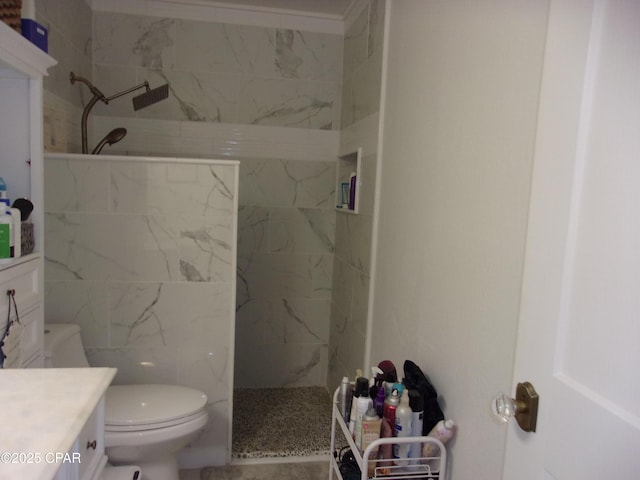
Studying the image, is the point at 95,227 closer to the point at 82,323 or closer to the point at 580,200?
the point at 82,323

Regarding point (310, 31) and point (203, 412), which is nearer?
point (203, 412)

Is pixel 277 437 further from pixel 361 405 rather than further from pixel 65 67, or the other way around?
pixel 65 67

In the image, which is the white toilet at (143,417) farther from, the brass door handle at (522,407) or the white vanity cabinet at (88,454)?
the brass door handle at (522,407)

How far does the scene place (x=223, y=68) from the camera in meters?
2.93

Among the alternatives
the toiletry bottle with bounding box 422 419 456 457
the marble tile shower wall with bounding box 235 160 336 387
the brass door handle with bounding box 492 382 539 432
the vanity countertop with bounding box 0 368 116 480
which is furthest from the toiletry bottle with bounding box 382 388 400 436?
the marble tile shower wall with bounding box 235 160 336 387

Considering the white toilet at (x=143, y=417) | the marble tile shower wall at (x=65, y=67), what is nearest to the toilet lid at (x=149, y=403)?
the white toilet at (x=143, y=417)

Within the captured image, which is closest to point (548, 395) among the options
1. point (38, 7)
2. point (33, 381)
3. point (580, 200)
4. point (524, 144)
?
point (580, 200)

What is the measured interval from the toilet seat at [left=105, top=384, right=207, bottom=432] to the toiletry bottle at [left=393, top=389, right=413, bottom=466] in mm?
992

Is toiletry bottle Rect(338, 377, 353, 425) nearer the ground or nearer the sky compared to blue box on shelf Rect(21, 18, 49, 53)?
nearer the ground

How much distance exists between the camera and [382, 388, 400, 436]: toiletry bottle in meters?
1.35

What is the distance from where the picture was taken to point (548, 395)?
0.80m

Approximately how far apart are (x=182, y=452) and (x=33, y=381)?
1.47 meters

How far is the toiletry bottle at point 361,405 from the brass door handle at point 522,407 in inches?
23.0

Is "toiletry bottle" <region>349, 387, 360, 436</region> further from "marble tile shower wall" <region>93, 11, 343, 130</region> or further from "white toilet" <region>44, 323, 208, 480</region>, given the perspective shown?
"marble tile shower wall" <region>93, 11, 343, 130</region>
